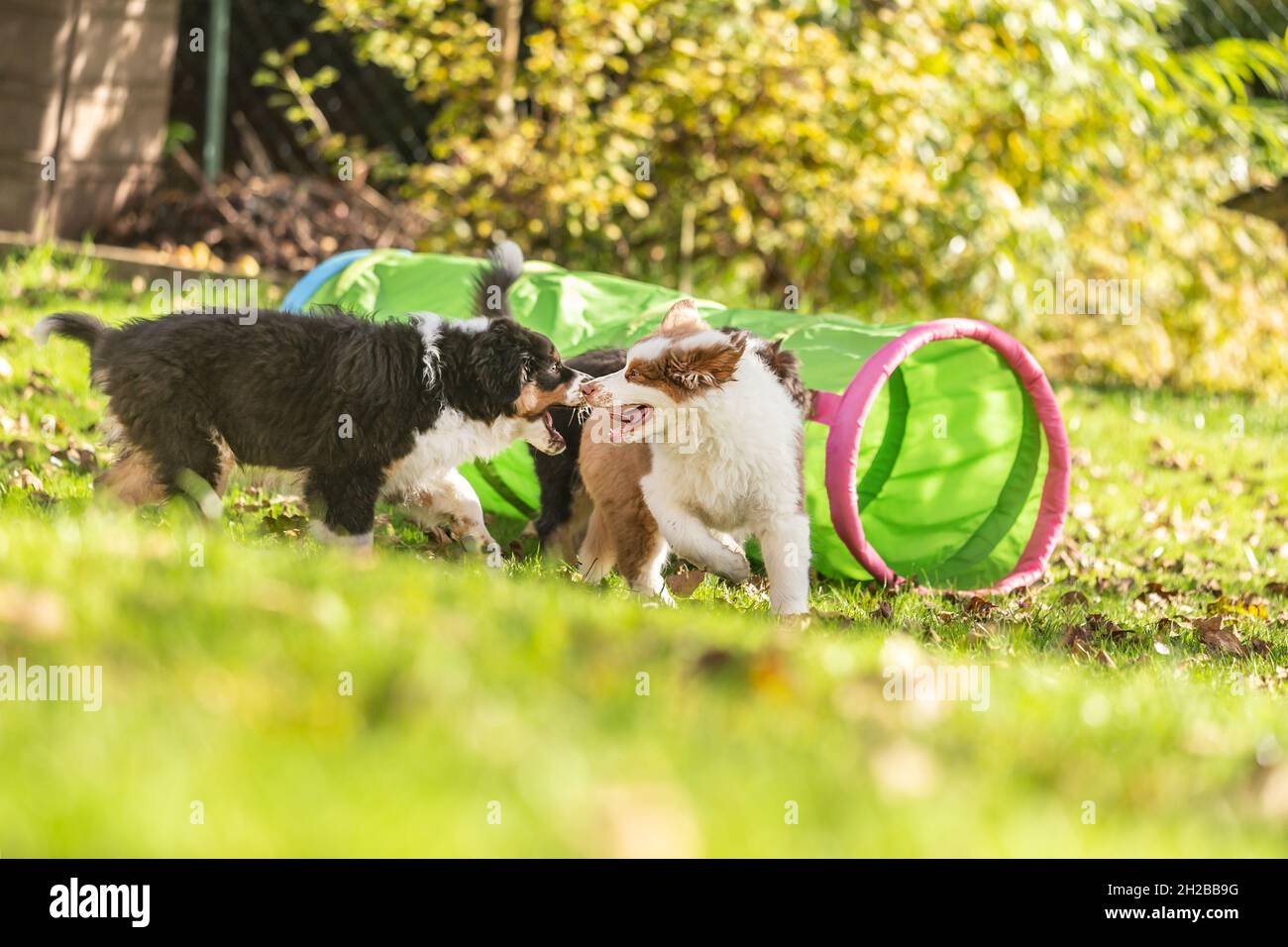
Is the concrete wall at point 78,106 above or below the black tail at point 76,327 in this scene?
above

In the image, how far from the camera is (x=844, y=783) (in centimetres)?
223

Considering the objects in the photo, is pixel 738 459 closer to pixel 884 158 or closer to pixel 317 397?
pixel 317 397

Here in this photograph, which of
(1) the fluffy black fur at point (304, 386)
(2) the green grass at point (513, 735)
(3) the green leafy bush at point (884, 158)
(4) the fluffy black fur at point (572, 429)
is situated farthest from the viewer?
(3) the green leafy bush at point (884, 158)

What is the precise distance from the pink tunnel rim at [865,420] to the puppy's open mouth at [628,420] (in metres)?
0.84

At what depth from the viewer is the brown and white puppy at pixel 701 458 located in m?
4.86

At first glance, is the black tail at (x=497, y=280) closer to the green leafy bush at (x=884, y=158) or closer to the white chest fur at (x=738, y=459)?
the white chest fur at (x=738, y=459)

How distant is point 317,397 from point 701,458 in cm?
133

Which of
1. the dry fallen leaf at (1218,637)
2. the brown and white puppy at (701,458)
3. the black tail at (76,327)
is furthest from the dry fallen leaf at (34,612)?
the dry fallen leaf at (1218,637)

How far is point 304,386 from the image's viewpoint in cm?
489

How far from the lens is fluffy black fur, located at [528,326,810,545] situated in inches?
206

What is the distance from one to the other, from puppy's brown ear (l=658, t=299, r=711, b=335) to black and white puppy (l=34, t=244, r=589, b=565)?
395 millimetres

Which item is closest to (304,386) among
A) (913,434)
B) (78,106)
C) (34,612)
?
(34,612)

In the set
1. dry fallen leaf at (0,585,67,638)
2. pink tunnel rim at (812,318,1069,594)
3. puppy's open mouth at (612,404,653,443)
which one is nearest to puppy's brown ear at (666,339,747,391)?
puppy's open mouth at (612,404,653,443)

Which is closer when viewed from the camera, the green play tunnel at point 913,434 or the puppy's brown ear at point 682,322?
the puppy's brown ear at point 682,322
